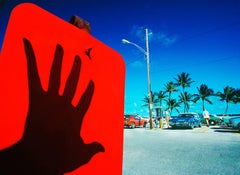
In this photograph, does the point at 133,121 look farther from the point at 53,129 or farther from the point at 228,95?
the point at 228,95

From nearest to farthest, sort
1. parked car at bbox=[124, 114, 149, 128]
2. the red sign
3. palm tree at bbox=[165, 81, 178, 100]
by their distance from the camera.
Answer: the red sign → parked car at bbox=[124, 114, 149, 128] → palm tree at bbox=[165, 81, 178, 100]

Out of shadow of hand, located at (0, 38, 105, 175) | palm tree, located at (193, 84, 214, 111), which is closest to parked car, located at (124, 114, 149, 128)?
shadow of hand, located at (0, 38, 105, 175)

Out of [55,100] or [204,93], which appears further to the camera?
[204,93]

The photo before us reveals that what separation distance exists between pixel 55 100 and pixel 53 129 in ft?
0.30

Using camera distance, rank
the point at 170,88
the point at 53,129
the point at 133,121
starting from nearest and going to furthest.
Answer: the point at 53,129 → the point at 133,121 → the point at 170,88

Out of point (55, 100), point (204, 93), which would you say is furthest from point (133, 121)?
point (204, 93)

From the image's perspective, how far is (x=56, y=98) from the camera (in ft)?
1.97

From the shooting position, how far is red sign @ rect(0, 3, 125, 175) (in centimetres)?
50

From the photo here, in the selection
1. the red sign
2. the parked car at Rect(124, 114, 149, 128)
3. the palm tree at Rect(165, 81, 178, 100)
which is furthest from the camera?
the palm tree at Rect(165, 81, 178, 100)

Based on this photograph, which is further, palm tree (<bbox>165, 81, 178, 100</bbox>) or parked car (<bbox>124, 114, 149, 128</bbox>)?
palm tree (<bbox>165, 81, 178, 100</bbox>)

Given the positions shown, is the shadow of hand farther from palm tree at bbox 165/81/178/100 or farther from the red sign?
palm tree at bbox 165/81/178/100

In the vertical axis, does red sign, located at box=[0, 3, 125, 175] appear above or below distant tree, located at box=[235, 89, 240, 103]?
below

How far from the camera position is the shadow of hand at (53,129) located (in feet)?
1.68

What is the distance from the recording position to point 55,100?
595 millimetres
